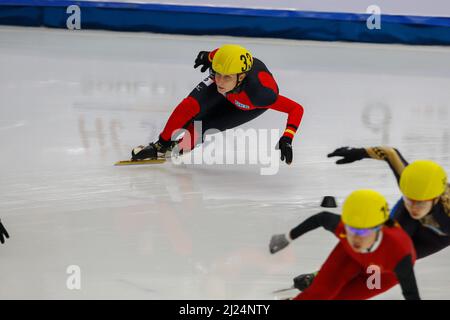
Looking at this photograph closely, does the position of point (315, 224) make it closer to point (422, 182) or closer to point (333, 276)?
point (333, 276)

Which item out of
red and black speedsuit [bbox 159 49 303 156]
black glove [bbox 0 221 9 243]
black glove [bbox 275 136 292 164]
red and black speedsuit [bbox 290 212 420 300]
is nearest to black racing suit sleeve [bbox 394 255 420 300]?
red and black speedsuit [bbox 290 212 420 300]

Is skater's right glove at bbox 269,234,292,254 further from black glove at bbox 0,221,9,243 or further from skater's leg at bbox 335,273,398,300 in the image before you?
black glove at bbox 0,221,9,243

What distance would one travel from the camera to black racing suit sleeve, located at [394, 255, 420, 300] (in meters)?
2.99

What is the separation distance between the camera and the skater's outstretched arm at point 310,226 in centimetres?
327

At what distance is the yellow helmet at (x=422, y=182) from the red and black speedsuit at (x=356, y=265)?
178 millimetres

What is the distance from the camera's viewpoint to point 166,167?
542 centimetres

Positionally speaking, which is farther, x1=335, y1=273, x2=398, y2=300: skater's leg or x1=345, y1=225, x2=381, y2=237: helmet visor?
x1=335, y1=273, x2=398, y2=300: skater's leg

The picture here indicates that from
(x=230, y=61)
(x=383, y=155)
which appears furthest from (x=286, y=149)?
(x=383, y=155)

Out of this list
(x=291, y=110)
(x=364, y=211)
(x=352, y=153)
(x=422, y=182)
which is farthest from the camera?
(x=291, y=110)

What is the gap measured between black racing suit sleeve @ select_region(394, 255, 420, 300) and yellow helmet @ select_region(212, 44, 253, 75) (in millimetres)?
2119

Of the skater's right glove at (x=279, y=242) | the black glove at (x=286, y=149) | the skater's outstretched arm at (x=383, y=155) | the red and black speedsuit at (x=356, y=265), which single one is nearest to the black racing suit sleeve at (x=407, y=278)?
the red and black speedsuit at (x=356, y=265)

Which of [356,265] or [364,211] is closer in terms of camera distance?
[364,211]

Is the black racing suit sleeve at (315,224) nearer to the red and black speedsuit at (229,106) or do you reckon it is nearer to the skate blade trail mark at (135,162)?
the red and black speedsuit at (229,106)

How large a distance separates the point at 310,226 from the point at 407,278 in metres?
0.44
